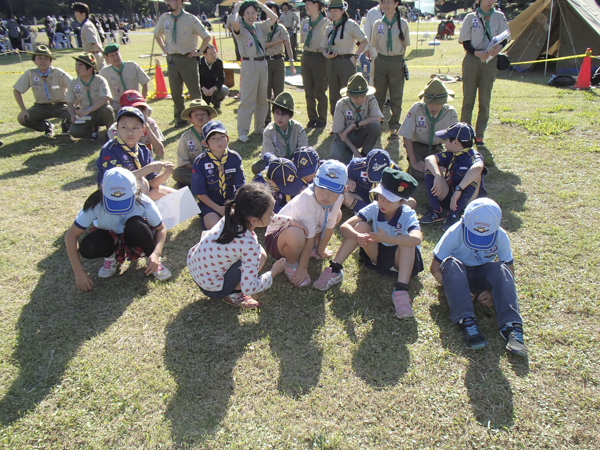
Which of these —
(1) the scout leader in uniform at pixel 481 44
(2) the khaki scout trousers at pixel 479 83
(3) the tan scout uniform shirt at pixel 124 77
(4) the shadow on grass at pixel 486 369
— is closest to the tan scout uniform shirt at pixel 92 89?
(3) the tan scout uniform shirt at pixel 124 77

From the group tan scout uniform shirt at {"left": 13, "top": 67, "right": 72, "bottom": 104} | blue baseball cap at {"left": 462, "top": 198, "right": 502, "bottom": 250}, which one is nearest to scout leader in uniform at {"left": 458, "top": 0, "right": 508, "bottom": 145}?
blue baseball cap at {"left": 462, "top": 198, "right": 502, "bottom": 250}

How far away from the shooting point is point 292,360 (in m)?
2.69

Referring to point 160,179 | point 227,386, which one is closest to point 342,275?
point 227,386

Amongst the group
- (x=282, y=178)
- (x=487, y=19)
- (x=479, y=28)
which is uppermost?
(x=487, y=19)

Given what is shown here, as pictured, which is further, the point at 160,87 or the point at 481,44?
the point at 160,87

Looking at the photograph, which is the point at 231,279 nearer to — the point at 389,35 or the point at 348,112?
the point at 348,112

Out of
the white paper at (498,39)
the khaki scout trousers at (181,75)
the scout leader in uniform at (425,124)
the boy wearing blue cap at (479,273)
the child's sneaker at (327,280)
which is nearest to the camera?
the boy wearing blue cap at (479,273)

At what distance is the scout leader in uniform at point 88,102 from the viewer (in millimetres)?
6770

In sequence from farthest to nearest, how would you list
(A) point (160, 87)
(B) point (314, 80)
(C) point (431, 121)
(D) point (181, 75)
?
A: 1. (A) point (160, 87)
2. (D) point (181, 75)
3. (B) point (314, 80)
4. (C) point (431, 121)

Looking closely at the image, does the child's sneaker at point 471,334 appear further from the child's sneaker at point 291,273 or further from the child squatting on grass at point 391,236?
the child's sneaker at point 291,273

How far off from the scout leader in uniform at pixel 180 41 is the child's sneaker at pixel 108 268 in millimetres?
5221

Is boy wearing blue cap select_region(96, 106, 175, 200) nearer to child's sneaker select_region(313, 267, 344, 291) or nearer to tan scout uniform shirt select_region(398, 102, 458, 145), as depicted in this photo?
child's sneaker select_region(313, 267, 344, 291)

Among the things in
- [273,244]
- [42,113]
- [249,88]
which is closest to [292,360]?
[273,244]

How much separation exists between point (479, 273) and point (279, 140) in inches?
115
